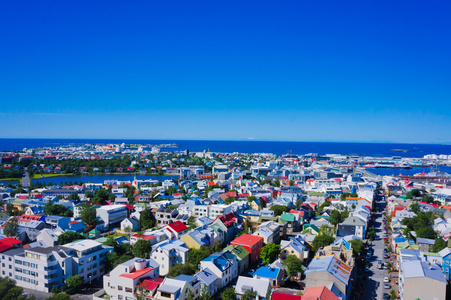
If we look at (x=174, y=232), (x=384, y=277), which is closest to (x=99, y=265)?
(x=174, y=232)

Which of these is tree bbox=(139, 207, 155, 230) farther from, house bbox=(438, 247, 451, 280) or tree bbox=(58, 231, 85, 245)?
house bbox=(438, 247, 451, 280)

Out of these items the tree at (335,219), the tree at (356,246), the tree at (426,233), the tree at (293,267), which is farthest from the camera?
the tree at (335,219)

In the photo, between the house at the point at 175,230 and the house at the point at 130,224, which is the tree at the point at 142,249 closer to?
the house at the point at 175,230

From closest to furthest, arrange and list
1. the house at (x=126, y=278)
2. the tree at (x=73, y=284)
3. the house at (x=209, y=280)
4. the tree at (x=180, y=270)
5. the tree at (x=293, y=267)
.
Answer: the house at (x=126, y=278), the house at (x=209, y=280), the tree at (x=73, y=284), the tree at (x=180, y=270), the tree at (x=293, y=267)

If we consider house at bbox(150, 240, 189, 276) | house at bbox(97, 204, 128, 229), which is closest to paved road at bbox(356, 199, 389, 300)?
house at bbox(150, 240, 189, 276)

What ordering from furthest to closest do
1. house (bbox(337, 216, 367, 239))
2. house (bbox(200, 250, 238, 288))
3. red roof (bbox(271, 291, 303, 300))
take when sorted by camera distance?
house (bbox(337, 216, 367, 239)) → house (bbox(200, 250, 238, 288)) → red roof (bbox(271, 291, 303, 300))

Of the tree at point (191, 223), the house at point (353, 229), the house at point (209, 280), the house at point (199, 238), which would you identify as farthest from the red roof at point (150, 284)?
the house at point (353, 229)
